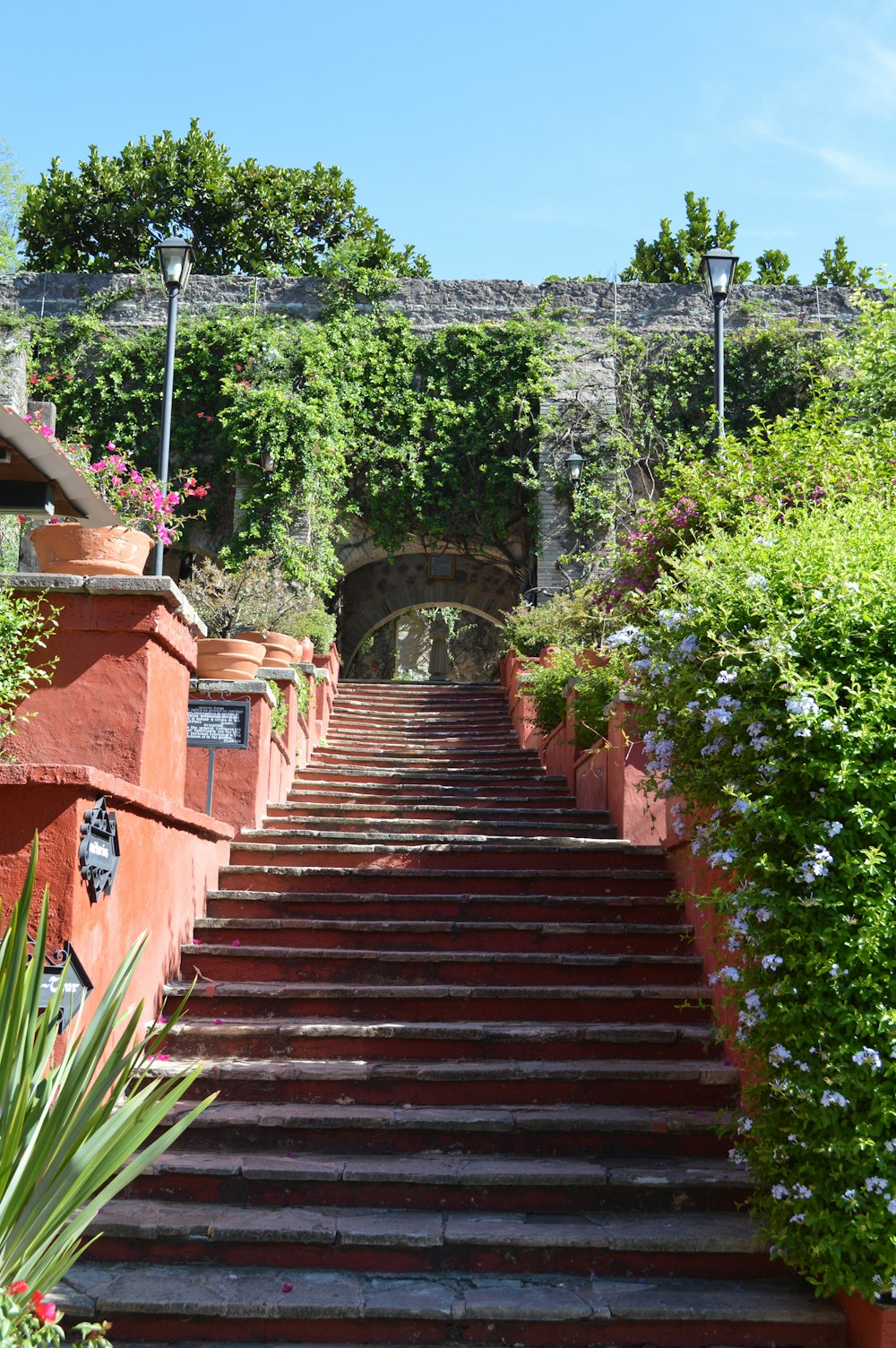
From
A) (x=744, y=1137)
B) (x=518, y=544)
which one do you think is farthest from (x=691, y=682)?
(x=518, y=544)

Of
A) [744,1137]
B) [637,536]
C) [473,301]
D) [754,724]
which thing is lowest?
[744,1137]

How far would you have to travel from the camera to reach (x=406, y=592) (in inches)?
663

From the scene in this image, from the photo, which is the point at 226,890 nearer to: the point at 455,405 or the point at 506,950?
the point at 506,950

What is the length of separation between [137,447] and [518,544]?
4700mm

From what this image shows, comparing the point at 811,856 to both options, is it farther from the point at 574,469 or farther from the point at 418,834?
the point at 574,469

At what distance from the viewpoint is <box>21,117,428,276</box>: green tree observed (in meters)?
18.6

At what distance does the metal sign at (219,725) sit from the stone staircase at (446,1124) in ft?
1.74

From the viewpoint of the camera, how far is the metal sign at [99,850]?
11.5 ft

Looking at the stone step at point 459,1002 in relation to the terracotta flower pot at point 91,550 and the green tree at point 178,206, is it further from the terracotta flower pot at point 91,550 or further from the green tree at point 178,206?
the green tree at point 178,206

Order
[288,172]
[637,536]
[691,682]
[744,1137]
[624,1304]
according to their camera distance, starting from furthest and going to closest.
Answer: [288,172] → [637,536] → [744,1137] → [691,682] → [624,1304]

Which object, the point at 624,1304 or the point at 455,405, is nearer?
the point at 624,1304

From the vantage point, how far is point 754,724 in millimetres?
3303

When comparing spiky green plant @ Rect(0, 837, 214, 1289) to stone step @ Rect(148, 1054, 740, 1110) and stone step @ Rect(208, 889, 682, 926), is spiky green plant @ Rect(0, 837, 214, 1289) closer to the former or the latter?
stone step @ Rect(148, 1054, 740, 1110)

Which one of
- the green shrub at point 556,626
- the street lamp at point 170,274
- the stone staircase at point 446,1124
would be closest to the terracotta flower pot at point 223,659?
the stone staircase at point 446,1124
